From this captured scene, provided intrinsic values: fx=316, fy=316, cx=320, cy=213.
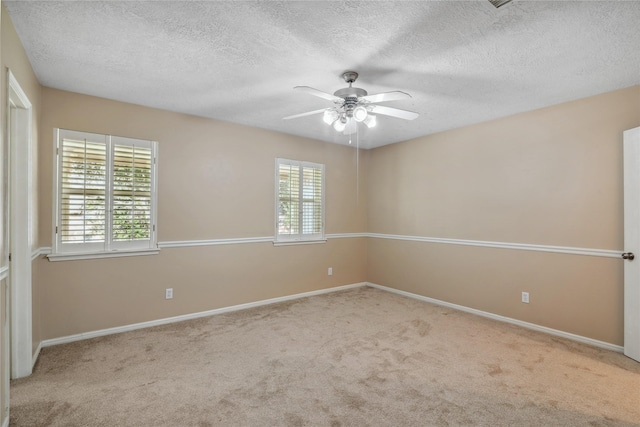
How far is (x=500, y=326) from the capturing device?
3.72 metres

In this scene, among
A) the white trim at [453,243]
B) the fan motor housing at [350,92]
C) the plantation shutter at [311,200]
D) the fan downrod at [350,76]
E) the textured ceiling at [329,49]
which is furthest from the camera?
the plantation shutter at [311,200]

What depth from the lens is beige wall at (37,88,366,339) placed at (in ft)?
10.4

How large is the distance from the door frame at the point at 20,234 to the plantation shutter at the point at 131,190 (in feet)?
3.01

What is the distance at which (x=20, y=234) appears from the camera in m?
2.44

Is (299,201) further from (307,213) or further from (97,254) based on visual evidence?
(97,254)

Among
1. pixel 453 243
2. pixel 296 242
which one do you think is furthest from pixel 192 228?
pixel 453 243

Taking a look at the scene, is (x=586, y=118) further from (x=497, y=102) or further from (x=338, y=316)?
(x=338, y=316)

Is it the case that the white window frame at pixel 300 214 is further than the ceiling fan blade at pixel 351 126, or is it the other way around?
the white window frame at pixel 300 214

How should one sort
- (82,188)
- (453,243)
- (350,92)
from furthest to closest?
(453,243) < (82,188) < (350,92)

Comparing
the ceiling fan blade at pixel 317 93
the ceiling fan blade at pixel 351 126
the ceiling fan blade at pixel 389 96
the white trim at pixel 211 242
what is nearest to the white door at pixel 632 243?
the ceiling fan blade at pixel 389 96

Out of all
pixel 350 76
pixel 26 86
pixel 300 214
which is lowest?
pixel 300 214

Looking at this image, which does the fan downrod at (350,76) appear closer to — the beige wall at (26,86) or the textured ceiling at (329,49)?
the textured ceiling at (329,49)

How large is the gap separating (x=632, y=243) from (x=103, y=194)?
5212 mm

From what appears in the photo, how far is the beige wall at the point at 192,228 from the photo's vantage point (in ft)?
10.4
